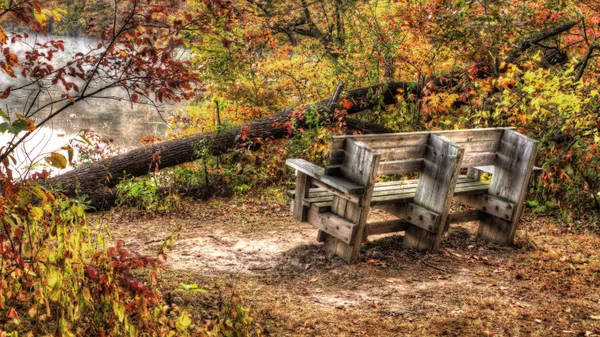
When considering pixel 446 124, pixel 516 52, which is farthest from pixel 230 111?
pixel 516 52

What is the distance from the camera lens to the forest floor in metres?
4.28

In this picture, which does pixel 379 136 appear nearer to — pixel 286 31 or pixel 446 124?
pixel 446 124

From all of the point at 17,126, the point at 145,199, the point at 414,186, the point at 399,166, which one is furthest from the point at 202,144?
the point at 17,126

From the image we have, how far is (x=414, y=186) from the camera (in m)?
6.37

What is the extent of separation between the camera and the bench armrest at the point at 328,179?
529cm

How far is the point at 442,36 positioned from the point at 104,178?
5.65 meters

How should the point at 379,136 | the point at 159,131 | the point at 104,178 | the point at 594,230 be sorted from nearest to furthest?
the point at 379,136 → the point at 594,230 → the point at 104,178 → the point at 159,131

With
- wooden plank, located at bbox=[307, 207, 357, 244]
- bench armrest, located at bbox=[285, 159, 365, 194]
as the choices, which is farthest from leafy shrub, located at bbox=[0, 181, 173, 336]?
wooden plank, located at bbox=[307, 207, 357, 244]

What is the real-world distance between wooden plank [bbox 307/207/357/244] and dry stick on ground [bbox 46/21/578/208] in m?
3.77

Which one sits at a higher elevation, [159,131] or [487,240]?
[487,240]

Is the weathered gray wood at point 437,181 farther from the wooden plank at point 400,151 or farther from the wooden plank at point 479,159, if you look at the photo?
the wooden plank at point 479,159

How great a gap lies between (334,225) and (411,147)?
3.41 ft

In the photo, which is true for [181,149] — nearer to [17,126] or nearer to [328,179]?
[328,179]

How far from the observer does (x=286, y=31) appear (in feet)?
52.0
